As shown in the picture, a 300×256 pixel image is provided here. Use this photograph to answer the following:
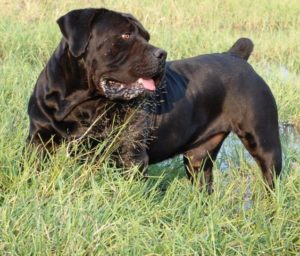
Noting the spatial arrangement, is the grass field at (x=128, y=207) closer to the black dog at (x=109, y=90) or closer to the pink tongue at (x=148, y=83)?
the black dog at (x=109, y=90)

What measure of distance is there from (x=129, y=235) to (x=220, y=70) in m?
1.85

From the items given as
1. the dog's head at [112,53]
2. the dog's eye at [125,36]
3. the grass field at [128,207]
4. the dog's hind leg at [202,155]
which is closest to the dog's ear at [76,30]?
the dog's head at [112,53]

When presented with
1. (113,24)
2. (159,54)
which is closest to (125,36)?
(113,24)

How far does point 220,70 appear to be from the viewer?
14.8ft

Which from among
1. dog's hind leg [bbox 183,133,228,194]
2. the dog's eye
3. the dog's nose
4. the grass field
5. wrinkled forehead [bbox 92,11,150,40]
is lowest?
dog's hind leg [bbox 183,133,228,194]

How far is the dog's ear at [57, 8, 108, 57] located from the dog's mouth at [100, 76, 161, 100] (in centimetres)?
23

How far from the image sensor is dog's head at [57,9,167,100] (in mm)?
3613

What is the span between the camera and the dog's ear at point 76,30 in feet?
11.8

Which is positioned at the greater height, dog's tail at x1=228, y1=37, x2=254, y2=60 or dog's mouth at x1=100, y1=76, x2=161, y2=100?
dog's mouth at x1=100, y1=76, x2=161, y2=100

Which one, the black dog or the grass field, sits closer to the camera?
the grass field

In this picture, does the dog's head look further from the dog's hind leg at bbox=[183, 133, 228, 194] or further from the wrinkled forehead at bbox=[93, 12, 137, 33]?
the dog's hind leg at bbox=[183, 133, 228, 194]

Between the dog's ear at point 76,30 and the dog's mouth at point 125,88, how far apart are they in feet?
0.75

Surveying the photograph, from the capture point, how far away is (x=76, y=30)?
3.61 metres

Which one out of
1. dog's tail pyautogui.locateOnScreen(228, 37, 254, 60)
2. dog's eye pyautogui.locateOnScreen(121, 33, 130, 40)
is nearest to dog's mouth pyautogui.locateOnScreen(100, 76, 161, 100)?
dog's eye pyautogui.locateOnScreen(121, 33, 130, 40)
